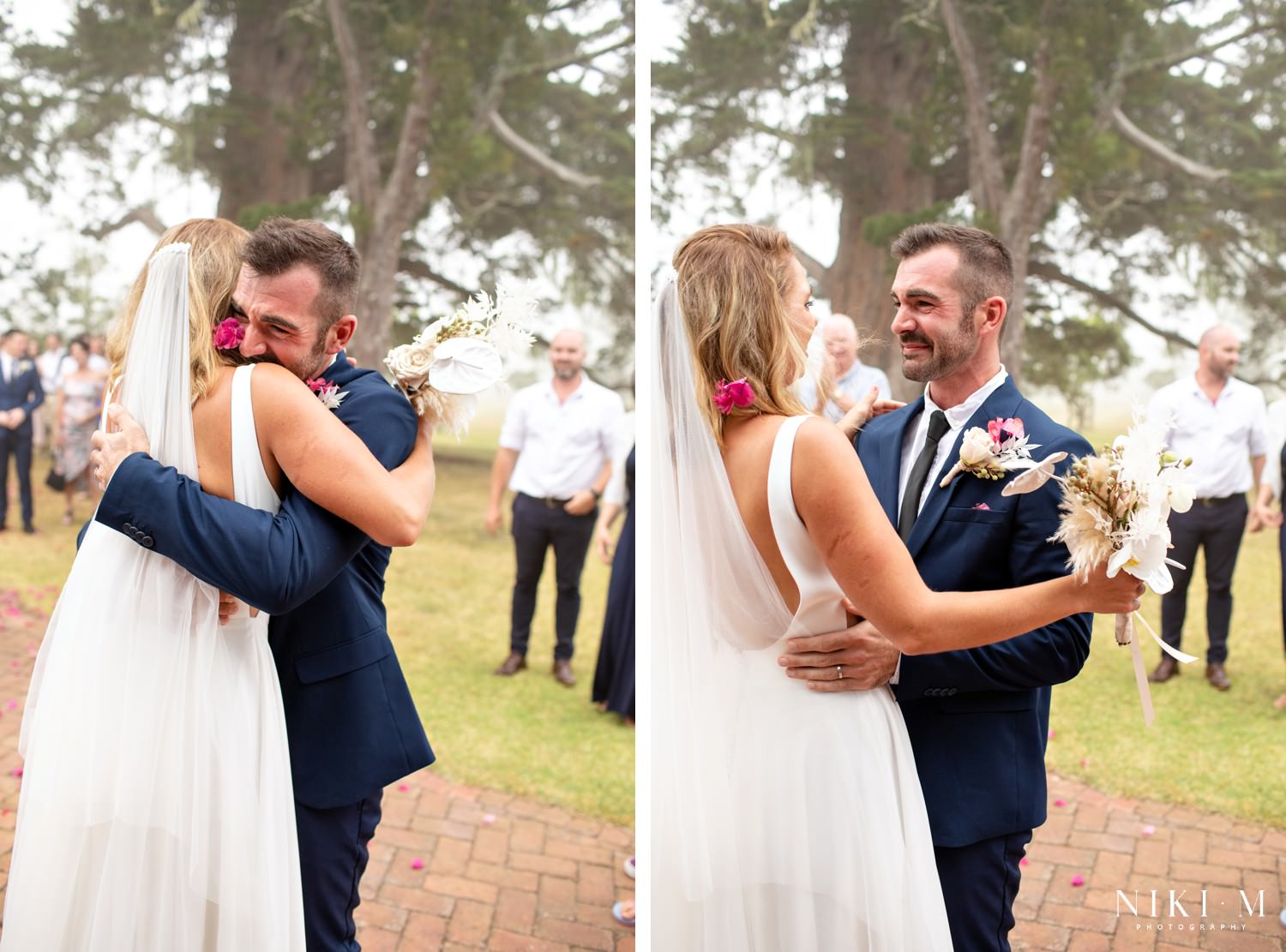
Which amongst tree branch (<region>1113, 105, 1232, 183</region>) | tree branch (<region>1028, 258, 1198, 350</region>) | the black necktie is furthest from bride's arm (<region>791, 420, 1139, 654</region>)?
tree branch (<region>1113, 105, 1232, 183</region>)

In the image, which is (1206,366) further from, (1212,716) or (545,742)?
(545,742)

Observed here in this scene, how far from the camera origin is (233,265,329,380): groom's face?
6.07 feet

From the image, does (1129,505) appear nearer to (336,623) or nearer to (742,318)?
(742,318)

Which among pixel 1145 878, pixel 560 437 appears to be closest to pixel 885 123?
pixel 560 437

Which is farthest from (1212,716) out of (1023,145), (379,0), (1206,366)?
(379,0)

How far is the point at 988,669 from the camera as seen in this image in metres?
1.88

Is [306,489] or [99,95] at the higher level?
[99,95]

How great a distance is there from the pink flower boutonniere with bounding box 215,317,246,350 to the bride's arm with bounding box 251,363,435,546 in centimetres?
12

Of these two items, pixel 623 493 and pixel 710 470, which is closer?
pixel 710 470

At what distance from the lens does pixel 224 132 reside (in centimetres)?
1195

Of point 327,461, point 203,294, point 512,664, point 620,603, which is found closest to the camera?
point 327,461

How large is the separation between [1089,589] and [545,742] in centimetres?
400

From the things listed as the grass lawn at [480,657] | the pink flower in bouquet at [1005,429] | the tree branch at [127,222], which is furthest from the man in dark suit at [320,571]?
the tree branch at [127,222]

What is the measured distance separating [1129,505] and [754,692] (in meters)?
0.73
